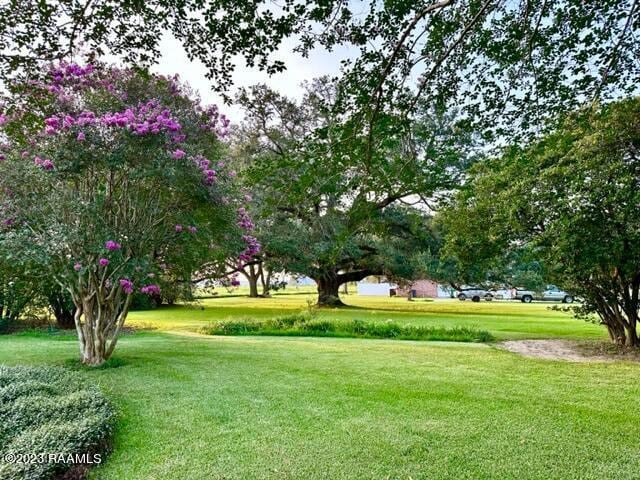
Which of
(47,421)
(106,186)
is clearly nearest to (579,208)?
(47,421)

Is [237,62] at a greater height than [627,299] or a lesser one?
greater

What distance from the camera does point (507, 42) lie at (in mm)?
4520

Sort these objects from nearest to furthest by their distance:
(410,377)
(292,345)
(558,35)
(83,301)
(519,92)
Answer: (558,35), (519,92), (410,377), (83,301), (292,345)

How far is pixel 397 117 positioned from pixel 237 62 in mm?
1797

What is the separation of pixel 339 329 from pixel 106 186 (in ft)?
21.3

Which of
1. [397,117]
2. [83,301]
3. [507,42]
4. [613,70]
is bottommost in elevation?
[83,301]

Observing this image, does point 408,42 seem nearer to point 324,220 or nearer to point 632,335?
point 632,335

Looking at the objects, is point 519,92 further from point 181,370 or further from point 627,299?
point 181,370

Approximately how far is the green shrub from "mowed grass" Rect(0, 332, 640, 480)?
219 mm

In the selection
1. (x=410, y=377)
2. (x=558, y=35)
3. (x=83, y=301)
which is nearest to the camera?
(x=558, y=35)

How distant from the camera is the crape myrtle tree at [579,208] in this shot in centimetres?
599

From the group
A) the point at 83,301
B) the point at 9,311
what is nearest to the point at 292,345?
the point at 83,301

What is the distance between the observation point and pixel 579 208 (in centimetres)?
643

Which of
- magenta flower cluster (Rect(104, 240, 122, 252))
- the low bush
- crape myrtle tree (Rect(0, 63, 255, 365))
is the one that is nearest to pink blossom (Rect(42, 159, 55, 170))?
crape myrtle tree (Rect(0, 63, 255, 365))
